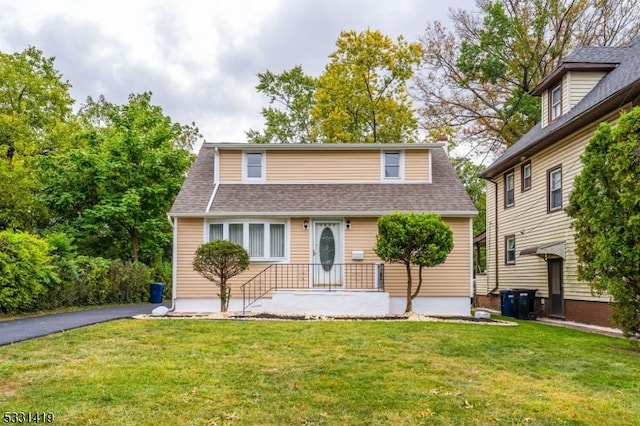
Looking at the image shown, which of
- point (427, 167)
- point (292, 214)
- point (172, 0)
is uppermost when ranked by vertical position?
point (172, 0)

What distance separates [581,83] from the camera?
573 inches

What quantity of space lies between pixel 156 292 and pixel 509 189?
42.9 ft

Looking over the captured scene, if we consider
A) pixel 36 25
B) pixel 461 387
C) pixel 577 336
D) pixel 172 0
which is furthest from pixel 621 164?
pixel 36 25

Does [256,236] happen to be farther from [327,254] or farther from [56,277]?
[56,277]

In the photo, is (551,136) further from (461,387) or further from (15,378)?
(15,378)

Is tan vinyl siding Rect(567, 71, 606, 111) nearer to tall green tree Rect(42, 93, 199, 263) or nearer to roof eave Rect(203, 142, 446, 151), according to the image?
roof eave Rect(203, 142, 446, 151)

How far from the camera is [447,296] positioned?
1391 centimetres

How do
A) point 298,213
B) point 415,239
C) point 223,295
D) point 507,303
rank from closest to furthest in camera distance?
point 415,239
point 223,295
point 298,213
point 507,303

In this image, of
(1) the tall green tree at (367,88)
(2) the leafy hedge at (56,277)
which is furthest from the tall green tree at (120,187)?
(1) the tall green tree at (367,88)

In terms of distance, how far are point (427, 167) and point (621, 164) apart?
8025 mm

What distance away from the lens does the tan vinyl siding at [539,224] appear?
527 inches

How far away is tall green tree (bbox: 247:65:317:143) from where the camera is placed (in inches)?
1260

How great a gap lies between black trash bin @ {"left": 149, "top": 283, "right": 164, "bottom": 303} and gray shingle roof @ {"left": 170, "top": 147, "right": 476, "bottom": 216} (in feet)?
15.7

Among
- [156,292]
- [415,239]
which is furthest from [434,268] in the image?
[156,292]
